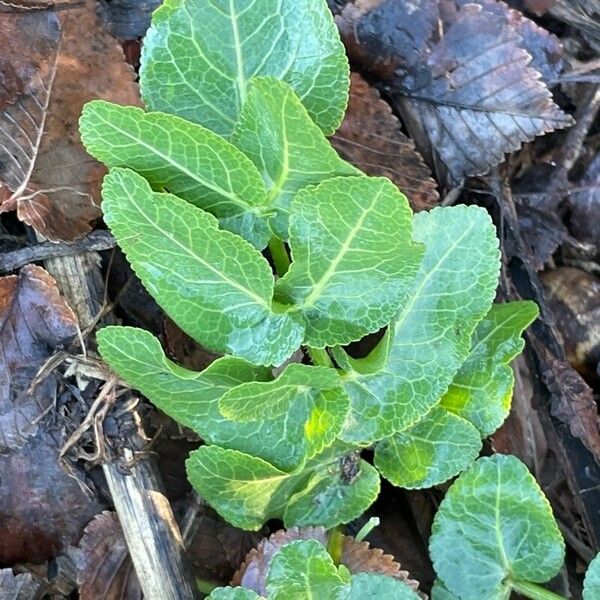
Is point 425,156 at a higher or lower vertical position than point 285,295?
higher

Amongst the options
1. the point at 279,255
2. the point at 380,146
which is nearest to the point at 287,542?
the point at 279,255

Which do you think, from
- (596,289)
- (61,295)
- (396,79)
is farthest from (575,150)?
(61,295)

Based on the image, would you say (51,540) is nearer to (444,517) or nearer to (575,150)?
(444,517)

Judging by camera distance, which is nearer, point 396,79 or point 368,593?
point 368,593

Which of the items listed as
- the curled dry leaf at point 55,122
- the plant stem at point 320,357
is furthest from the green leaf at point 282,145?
the curled dry leaf at point 55,122

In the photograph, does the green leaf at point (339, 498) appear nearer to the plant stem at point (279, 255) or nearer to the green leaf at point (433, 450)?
the green leaf at point (433, 450)

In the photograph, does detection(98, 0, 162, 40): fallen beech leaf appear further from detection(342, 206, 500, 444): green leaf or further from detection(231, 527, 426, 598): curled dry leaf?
detection(231, 527, 426, 598): curled dry leaf

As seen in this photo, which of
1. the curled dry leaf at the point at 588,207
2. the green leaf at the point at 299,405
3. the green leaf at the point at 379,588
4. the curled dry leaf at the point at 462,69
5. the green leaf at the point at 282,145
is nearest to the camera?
the green leaf at the point at 282,145
